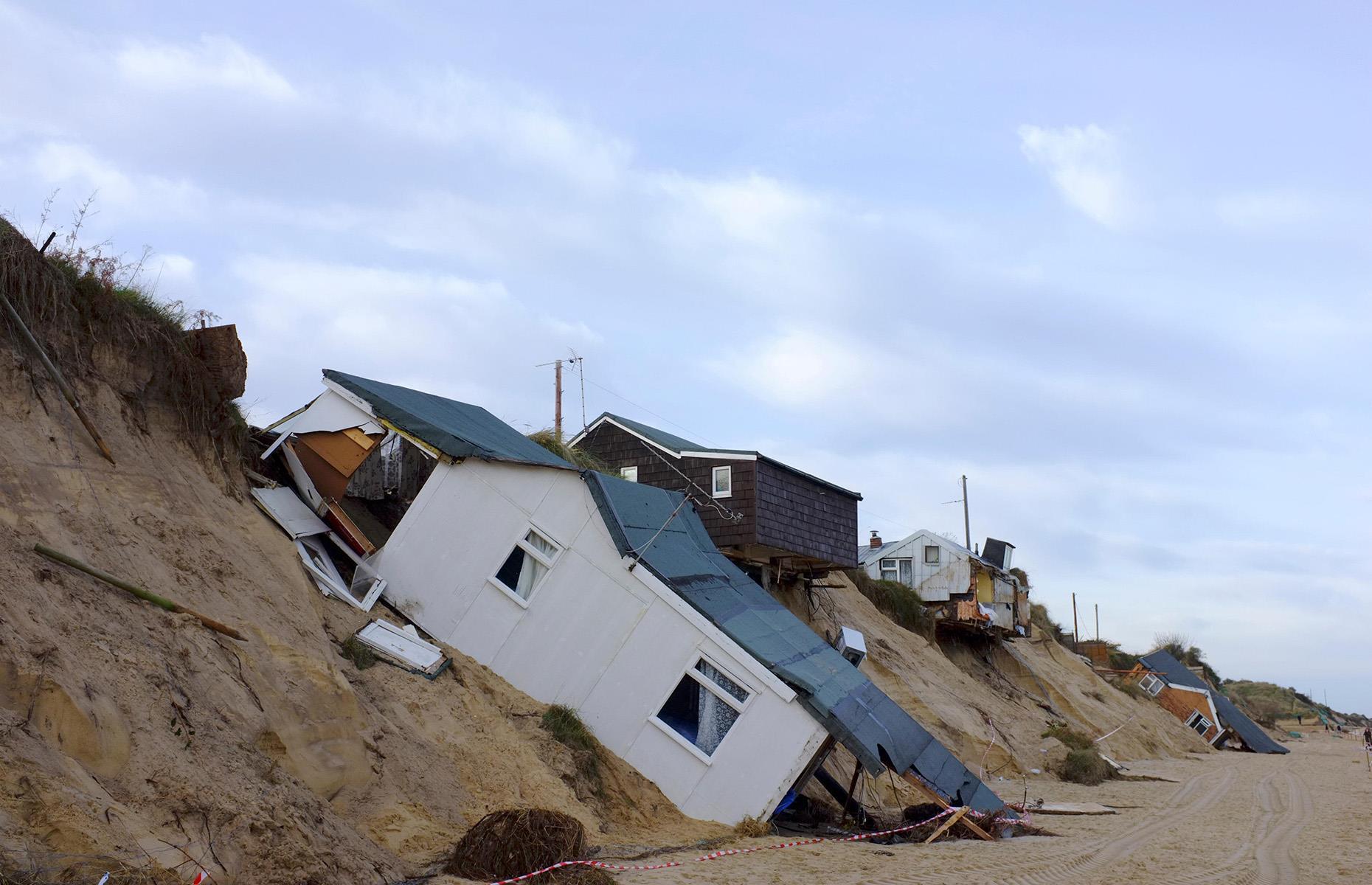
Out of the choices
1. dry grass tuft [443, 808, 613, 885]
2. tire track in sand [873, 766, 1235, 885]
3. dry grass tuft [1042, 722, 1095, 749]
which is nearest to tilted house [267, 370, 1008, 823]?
tire track in sand [873, 766, 1235, 885]

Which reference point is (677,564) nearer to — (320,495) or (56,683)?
(320,495)

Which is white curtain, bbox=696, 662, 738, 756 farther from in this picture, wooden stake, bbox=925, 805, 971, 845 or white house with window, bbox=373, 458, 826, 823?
wooden stake, bbox=925, 805, 971, 845

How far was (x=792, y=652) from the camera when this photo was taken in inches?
585

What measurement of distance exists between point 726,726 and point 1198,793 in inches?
651

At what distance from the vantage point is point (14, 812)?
6332 mm

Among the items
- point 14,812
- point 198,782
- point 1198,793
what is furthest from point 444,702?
point 1198,793

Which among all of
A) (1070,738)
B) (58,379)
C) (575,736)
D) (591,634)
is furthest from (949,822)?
(1070,738)

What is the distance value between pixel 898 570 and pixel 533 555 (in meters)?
29.1

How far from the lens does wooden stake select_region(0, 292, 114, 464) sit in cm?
1120

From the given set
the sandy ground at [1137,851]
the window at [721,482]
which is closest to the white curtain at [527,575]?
the sandy ground at [1137,851]

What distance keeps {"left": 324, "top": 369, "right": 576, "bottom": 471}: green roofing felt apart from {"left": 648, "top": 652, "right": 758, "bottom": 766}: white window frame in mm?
3433

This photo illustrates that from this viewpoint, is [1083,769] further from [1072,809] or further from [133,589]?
[133,589]

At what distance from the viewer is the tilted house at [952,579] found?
130 ft

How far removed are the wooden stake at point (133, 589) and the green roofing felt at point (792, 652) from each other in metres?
5.80
